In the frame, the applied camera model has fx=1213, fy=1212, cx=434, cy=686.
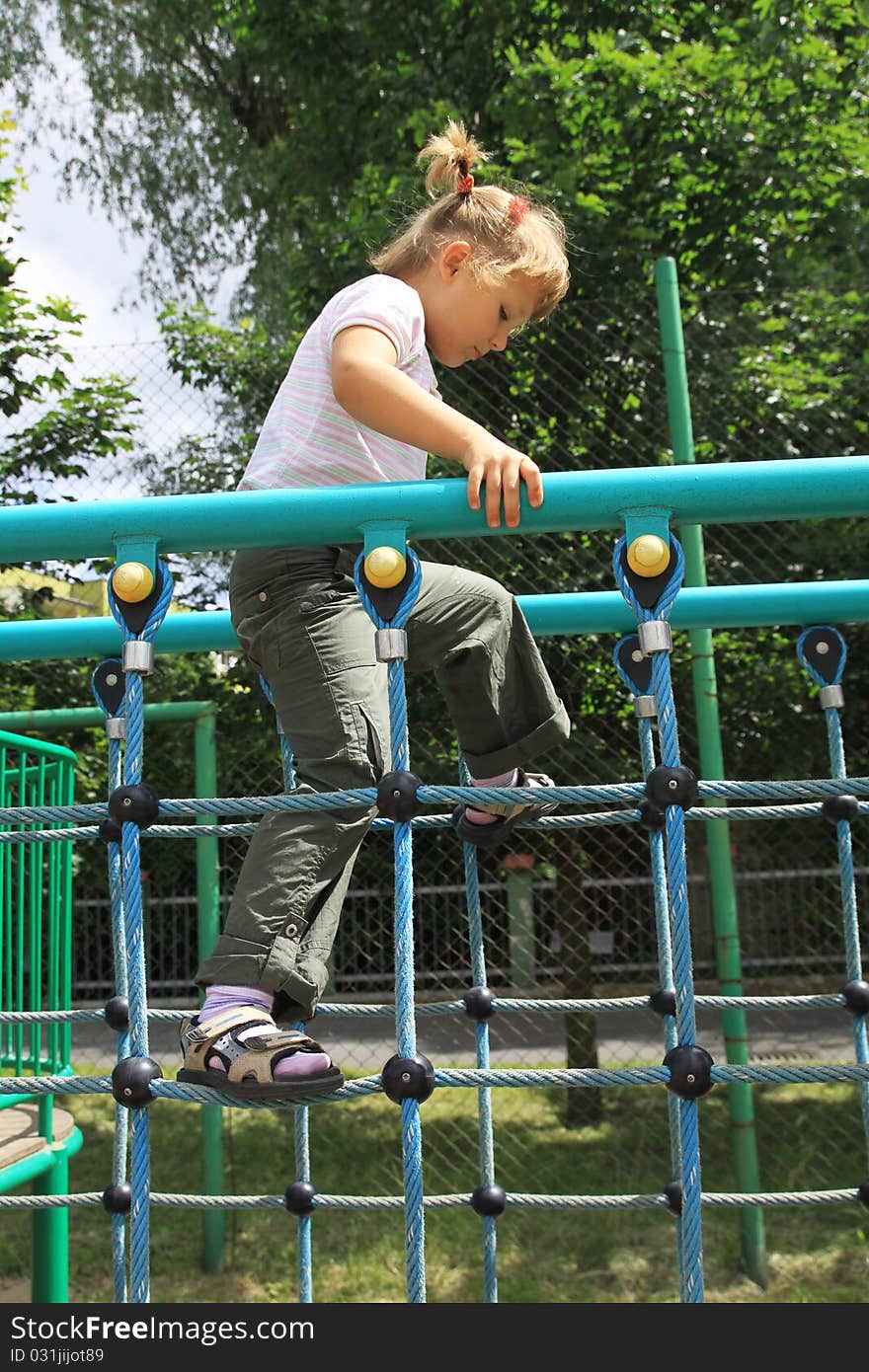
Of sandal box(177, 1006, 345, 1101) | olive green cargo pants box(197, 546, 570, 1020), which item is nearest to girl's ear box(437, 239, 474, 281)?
olive green cargo pants box(197, 546, 570, 1020)

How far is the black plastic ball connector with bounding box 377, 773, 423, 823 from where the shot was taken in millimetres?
1228

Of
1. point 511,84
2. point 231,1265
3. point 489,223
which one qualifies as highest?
point 511,84

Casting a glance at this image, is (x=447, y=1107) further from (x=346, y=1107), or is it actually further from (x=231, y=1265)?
(x=231, y=1265)

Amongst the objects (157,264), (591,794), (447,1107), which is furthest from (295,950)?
(157,264)

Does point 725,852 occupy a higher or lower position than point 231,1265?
higher

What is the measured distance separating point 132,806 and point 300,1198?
82cm

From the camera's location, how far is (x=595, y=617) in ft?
6.12

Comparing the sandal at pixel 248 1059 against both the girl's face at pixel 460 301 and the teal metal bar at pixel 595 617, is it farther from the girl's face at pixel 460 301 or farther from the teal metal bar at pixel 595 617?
the girl's face at pixel 460 301

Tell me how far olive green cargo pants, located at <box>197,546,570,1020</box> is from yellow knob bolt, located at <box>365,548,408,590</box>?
0.58 ft

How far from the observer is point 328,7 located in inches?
215

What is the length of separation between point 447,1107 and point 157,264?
7367 millimetres

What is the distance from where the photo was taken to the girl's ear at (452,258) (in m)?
1.60

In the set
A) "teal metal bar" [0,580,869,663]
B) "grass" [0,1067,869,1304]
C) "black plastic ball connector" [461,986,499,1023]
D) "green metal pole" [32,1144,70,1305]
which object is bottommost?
"grass" [0,1067,869,1304]

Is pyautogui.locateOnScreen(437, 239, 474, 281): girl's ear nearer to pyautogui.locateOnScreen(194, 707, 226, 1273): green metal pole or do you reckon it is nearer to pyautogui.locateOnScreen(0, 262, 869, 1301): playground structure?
pyautogui.locateOnScreen(0, 262, 869, 1301): playground structure
